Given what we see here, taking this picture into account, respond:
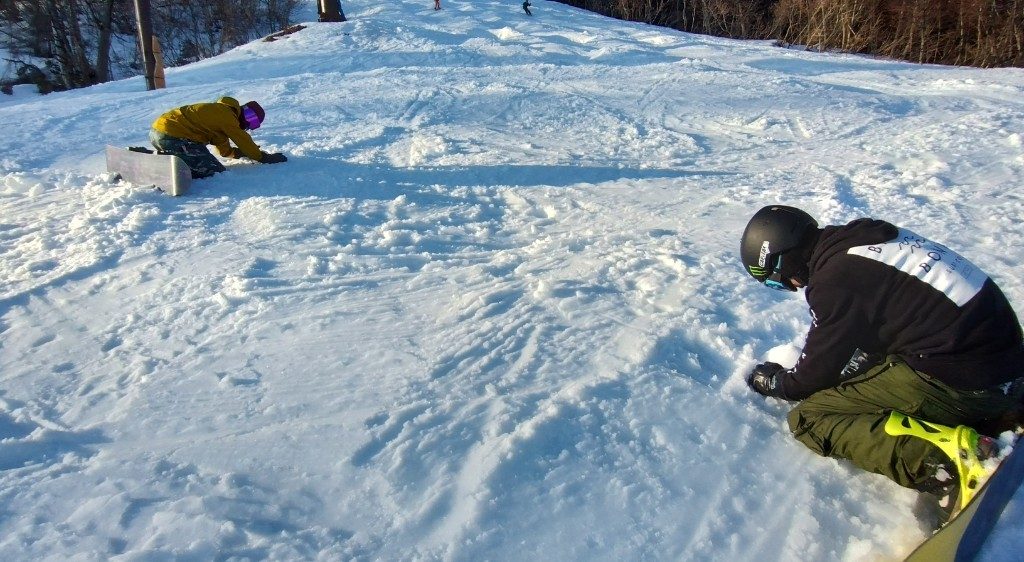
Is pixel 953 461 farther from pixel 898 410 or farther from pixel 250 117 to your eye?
pixel 250 117

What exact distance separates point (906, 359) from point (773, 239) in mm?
688

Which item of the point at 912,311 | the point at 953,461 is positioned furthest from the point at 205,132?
the point at 953,461

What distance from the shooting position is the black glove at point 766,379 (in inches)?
114

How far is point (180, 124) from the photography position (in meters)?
6.16

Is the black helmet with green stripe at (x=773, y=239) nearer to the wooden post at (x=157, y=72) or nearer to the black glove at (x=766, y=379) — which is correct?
the black glove at (x=766, y=379)

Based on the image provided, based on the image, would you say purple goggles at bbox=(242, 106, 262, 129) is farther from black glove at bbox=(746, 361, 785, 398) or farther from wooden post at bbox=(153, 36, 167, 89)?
wooden post at bbox=(153, 36, 167, 89)

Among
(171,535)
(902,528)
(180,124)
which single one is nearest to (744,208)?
(902,528)

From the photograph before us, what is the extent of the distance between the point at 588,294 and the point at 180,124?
473 cm

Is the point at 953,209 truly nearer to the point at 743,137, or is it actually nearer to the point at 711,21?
the point at 743,137

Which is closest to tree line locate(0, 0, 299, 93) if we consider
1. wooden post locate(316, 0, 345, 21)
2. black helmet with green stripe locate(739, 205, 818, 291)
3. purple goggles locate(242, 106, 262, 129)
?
wooden post locate(316, 0, 345, 21)

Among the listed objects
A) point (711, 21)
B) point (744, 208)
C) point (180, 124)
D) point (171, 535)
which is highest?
point (711, 21)

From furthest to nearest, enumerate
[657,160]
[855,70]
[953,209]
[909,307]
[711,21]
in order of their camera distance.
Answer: [711,21] < [855,70] < [657,160] < [953,209] < [909,307]

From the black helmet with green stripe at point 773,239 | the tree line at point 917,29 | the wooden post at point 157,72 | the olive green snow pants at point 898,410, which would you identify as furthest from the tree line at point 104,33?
the olive green snow pants at point 898,410

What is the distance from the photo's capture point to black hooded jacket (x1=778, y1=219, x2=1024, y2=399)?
88.6 inches
